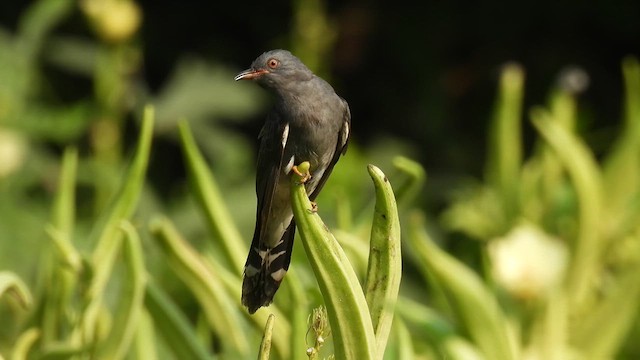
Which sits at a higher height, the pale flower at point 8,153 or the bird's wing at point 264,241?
the bird's wing at point 264,241

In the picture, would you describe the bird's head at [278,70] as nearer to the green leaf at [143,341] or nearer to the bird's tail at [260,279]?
the bird's tail at [260,279]

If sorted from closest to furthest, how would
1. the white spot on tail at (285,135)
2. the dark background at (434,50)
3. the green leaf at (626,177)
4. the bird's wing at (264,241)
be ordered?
the bird's wing at (264,241) → the white spot on tail at (285,135) → the green leaf at (626,177) → the dark background at (434,50)

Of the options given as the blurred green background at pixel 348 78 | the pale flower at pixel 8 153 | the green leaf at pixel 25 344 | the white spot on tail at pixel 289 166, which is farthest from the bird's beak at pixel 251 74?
the blurred green background at pixel 348 78

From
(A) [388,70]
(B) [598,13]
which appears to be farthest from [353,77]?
(B) [598,13]

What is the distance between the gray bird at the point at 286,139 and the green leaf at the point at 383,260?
0.11 meters

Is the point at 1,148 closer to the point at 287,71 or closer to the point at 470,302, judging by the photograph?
the point at 470,302

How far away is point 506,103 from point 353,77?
2.31 metres

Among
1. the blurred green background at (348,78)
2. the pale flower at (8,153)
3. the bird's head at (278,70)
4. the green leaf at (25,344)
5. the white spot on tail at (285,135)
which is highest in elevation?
the bird's head at (278,70)

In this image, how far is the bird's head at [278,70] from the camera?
4.78ft

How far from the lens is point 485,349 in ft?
6.65

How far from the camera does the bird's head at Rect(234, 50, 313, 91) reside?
146cm

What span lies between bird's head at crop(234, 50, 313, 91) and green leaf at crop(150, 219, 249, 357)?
0.39 m

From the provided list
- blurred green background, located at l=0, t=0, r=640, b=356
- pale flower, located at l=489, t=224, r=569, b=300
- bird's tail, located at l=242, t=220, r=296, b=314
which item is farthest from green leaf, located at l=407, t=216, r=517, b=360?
blurred green background, located at l=0, t=0, r=640, b=356

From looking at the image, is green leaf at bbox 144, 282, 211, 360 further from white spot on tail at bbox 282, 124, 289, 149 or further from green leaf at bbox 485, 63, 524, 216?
green leaf at bbox 485, 63, 524, 216
